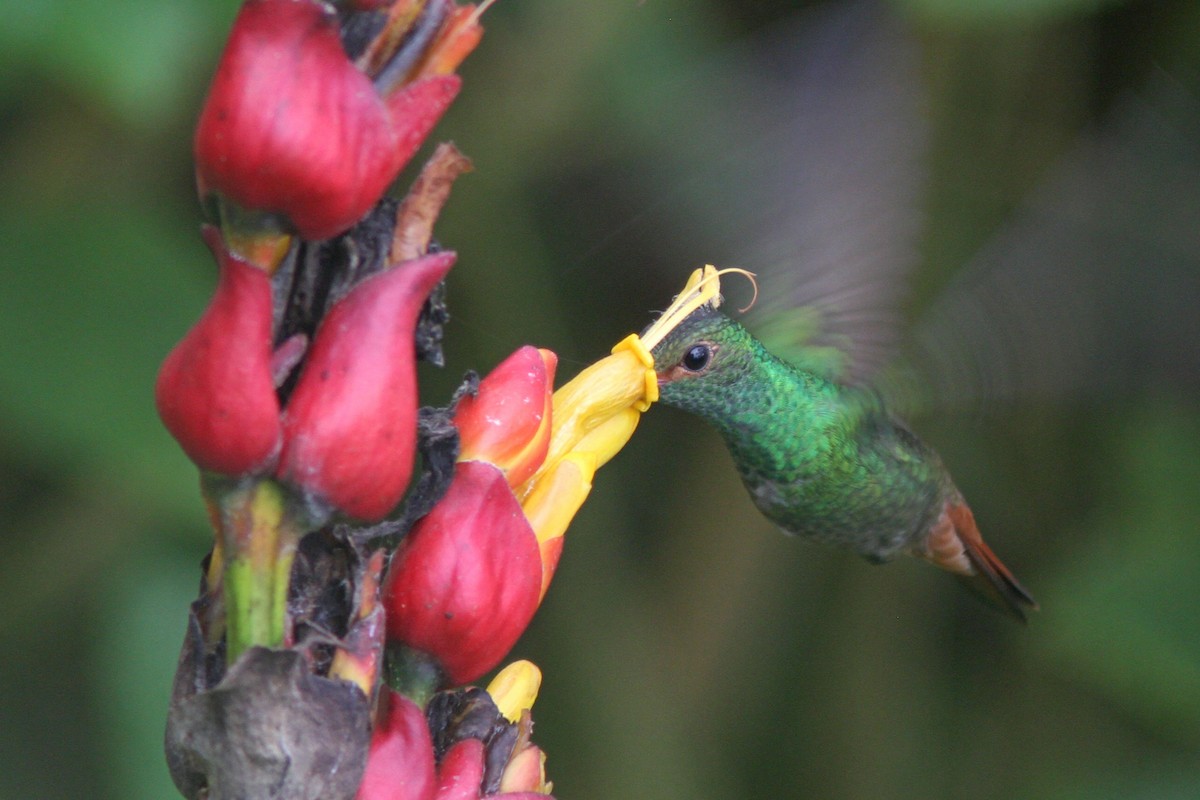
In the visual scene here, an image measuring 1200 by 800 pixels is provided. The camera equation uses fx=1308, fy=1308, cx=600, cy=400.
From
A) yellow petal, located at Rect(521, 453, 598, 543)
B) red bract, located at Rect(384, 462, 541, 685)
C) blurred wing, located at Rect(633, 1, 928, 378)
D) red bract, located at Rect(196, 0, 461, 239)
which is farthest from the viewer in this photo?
blurred wing, located at Rect(633, 1, 928, 378)

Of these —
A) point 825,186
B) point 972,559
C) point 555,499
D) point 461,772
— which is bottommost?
point 461,772

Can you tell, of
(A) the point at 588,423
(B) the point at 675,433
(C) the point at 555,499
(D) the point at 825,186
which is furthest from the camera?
(B) the point at 675,433

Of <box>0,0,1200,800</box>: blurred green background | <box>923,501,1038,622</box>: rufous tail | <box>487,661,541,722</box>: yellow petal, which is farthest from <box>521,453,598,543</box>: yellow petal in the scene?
<box>923,501,1038,622</box>: rufous tail

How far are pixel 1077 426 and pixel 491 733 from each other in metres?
1.54

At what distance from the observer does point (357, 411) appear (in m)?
0.50

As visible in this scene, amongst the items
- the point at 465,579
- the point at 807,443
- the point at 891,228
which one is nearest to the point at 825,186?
the point at 891,228

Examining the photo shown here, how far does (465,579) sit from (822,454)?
761 millimetres

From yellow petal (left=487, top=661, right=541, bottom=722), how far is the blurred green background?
497mm

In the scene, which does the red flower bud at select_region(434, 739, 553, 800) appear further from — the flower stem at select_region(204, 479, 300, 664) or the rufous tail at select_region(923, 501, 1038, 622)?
the rufous tail at select_region(923, 501, 1038, 622)

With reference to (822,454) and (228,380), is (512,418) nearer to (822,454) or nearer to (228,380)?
(228,380)

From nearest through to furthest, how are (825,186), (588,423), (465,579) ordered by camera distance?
(465,579)
(588,423)
(825,186)

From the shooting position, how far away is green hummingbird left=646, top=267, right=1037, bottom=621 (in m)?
1.14

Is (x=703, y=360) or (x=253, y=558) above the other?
(x=703, y=360)

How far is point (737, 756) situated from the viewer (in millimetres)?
2041
